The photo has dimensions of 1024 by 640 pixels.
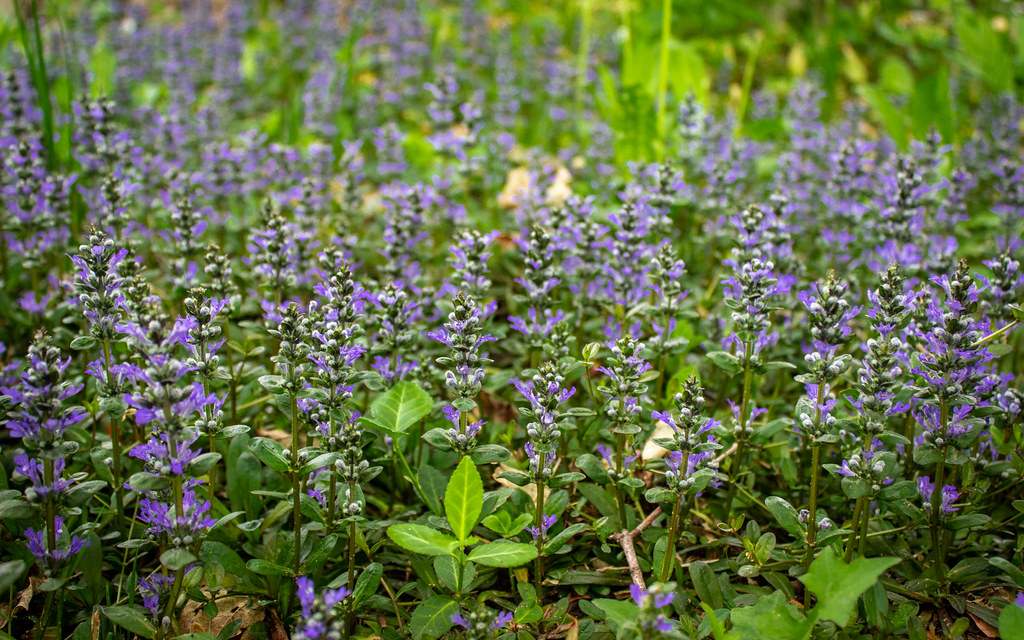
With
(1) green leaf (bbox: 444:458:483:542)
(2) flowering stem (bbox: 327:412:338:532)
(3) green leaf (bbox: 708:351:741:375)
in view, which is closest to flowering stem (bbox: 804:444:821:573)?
(3) green leaf (bbox: 708:351:741:375)

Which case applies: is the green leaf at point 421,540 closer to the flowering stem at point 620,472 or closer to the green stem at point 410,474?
the green stem at point 410,474

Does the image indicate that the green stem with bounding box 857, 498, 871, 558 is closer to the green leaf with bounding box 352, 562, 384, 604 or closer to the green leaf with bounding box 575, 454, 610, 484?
A: the green leaf with bounding box 575, 454, 610, 484

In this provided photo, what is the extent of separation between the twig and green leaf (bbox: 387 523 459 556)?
830mm

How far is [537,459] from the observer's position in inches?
121

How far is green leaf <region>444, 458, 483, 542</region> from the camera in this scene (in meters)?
2.82

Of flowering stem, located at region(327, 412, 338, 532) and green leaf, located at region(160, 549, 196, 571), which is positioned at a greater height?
green leaf, located at region(160, 549, 196, 571)

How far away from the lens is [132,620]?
2.77 m

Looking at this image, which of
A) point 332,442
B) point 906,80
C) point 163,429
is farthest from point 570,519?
point 906,80

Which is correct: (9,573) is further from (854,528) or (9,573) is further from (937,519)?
(937,519)

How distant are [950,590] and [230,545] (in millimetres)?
3249

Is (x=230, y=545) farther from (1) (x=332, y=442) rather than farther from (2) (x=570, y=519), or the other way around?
(2) (x=570, y=519)

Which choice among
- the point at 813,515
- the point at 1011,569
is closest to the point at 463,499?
the point at 813,515

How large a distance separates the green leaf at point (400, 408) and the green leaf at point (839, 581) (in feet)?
5.52

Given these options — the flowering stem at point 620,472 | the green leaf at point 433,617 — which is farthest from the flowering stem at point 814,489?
the green leaf at point 433,617
